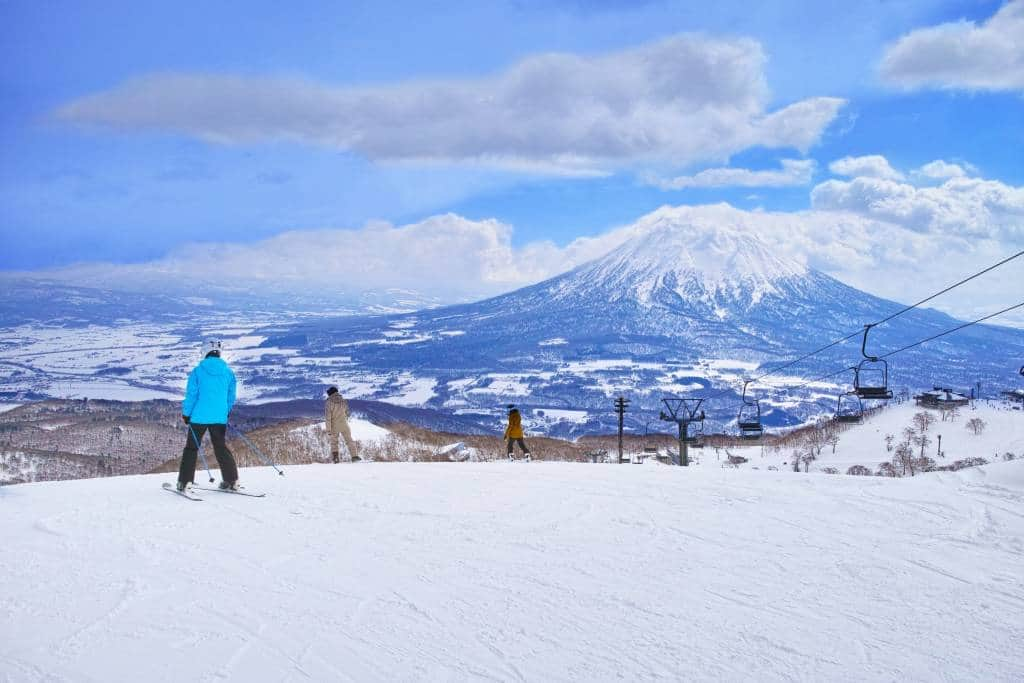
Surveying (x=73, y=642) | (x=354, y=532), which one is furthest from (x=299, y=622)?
(x=354, y=532)

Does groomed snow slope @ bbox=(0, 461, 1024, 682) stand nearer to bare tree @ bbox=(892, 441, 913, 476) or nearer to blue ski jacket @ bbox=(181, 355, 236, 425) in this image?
blue ski jacket @ bbox=(181, 355, 236, 425)

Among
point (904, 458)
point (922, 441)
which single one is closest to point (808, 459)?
point (904, 458)

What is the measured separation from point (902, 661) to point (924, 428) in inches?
3808

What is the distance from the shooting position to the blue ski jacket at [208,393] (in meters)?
9.23

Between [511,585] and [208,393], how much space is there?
17.1 ft

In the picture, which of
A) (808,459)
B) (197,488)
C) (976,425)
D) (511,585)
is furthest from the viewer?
(976,425)

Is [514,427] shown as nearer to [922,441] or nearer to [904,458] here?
[904,458]

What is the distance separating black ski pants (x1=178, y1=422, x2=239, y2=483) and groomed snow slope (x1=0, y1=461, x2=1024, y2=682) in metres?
0.33

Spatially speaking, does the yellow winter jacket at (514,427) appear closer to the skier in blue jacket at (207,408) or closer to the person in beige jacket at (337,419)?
the person in beige jacket at (337,419)

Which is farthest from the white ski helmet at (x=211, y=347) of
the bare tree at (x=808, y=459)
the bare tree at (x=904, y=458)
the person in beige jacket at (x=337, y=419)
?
the bare tree at (x=808, y=459)

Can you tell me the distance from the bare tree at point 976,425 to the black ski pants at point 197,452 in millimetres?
94555

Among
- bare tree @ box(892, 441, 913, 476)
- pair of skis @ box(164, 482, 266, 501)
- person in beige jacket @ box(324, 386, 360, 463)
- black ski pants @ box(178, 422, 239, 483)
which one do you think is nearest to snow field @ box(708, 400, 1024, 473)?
bare tree @ box(892, 441, 913, 476)

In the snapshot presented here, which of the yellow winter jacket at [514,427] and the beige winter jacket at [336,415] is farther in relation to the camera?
the yellow winter jacket at [514,427]

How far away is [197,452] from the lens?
931 cm
